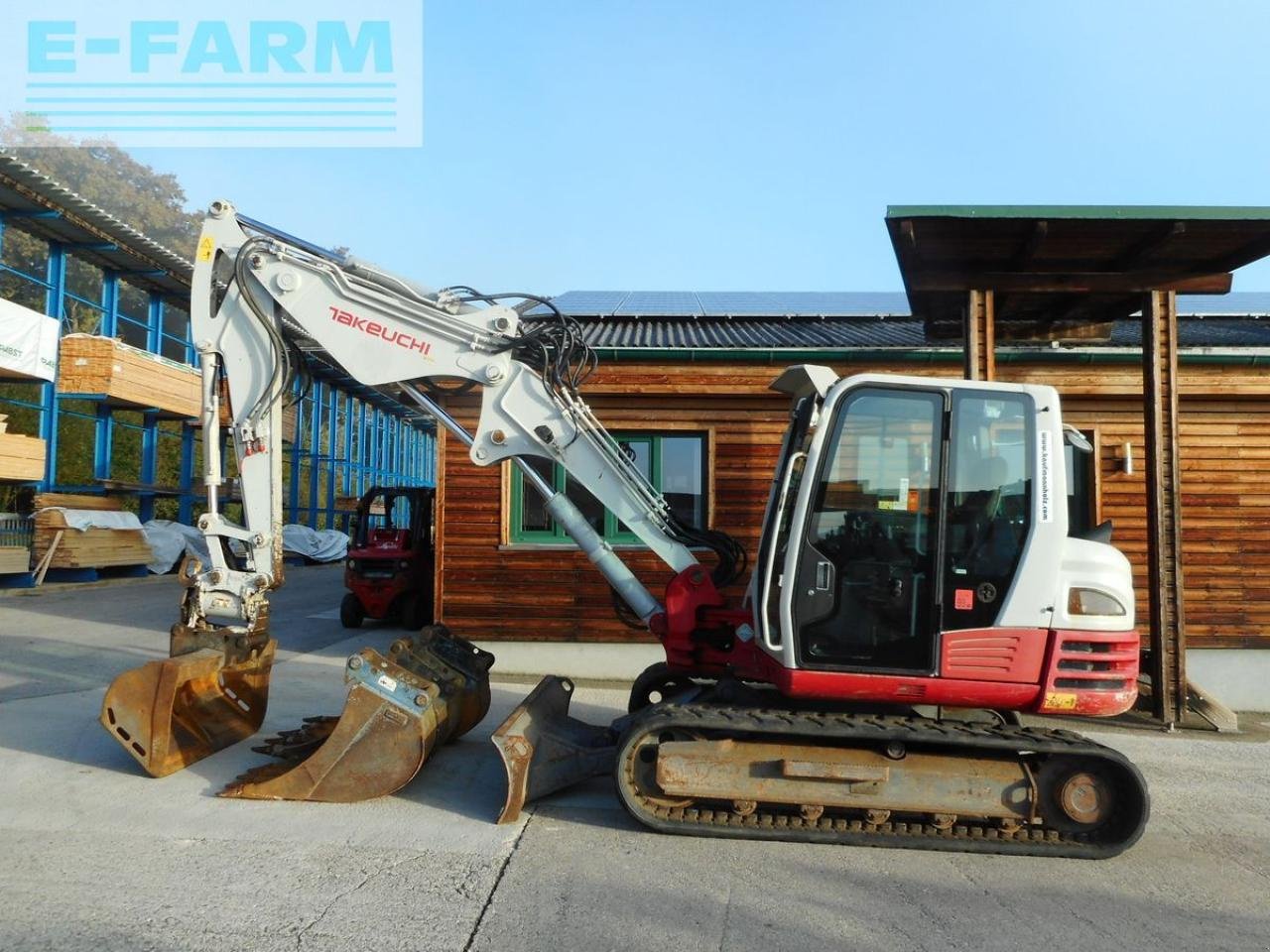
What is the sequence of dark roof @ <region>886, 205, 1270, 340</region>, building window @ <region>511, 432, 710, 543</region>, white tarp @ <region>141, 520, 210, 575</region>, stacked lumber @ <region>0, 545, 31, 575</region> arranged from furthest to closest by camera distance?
1. white tarp @ <region>141, 520, 210, 575</region>
2. stacked lumber @ <region>0, 545, 31, 575</region>
3. building window @ <region>511, 432, 710, 543</region>
4. dark roof @ <region>886, 205, 1270, 340</region>

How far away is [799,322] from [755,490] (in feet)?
11.7

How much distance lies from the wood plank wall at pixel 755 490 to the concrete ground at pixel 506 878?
3.68 metres

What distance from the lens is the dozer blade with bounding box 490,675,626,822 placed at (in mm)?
5148

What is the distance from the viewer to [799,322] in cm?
1276

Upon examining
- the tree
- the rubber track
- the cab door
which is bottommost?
the rubber track

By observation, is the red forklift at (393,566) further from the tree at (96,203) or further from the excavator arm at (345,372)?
the tree at (96,203)

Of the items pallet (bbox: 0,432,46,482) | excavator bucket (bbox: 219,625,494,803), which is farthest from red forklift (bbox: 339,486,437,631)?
excavator bucket (bbox: 219,625,494,803)

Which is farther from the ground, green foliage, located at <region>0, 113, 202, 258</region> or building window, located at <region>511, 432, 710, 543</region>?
green foliage, located at <region>0, 113, 202, 258</region>

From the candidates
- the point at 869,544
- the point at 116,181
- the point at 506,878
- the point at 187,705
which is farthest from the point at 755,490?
the point at 116,181

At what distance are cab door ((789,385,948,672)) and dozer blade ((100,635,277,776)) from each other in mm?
3729

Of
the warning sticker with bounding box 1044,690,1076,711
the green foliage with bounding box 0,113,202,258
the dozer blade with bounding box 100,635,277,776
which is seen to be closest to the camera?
the warning sticker with bounding box 1044,690,1076,711

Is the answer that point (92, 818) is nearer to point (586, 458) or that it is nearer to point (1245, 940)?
point (586, 458)

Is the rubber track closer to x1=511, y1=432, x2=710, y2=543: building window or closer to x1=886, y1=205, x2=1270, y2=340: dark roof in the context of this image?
x1=886, y1=205, x2=1270, y2=340: dark roof

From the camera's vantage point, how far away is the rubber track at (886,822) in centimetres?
491
